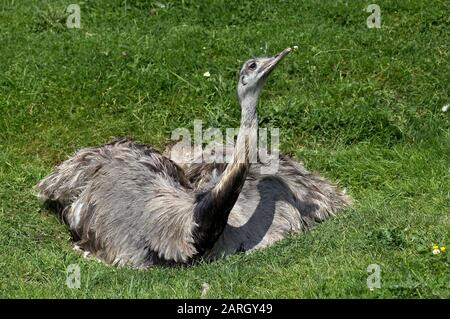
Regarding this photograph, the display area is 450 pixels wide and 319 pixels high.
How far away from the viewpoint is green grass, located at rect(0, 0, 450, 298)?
29.6 ft

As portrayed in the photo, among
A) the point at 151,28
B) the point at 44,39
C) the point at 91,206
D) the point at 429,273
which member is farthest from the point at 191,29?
the point at 429,273

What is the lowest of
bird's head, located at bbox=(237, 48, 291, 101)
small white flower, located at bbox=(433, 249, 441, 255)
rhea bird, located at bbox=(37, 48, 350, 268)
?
rhea bird, located at bbox=(37, 48, 350, 268)

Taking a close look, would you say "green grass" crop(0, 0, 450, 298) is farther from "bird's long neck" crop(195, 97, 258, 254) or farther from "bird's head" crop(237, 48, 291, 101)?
"bird's head" crop(237, 48, 291, 101)

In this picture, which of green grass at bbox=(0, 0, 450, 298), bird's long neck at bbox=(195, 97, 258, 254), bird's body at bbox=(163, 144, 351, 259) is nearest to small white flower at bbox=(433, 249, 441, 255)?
green grass at bbox=(0, 0, 450, 298)

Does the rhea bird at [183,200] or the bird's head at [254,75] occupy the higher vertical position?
the bird's head at [254,75]


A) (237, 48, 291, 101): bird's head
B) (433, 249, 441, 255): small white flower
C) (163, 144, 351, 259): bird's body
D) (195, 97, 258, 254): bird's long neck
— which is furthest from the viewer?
(163, 144, 351, 259): bird's body

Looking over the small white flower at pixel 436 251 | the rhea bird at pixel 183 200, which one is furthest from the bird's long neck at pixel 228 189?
the small white flower at pixel 436 251

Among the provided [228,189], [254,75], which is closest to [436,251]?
[228,189]

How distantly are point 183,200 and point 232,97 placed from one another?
2.48 meters

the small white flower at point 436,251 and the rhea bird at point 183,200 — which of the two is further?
the rhea bird at point 183,200

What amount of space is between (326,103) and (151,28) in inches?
88.3

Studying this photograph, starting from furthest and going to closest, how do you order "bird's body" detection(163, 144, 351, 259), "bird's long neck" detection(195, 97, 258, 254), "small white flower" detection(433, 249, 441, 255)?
"bird's body" detection(163, 144, 351, 259)
"bird's long neck" detection(195, 97, 258, 254)
"small white flower" detection(433, 249, 441, 255)

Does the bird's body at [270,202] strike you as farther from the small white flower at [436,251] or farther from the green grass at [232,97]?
the small white flower at [436,251]

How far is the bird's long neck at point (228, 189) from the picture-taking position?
836 centimetres
